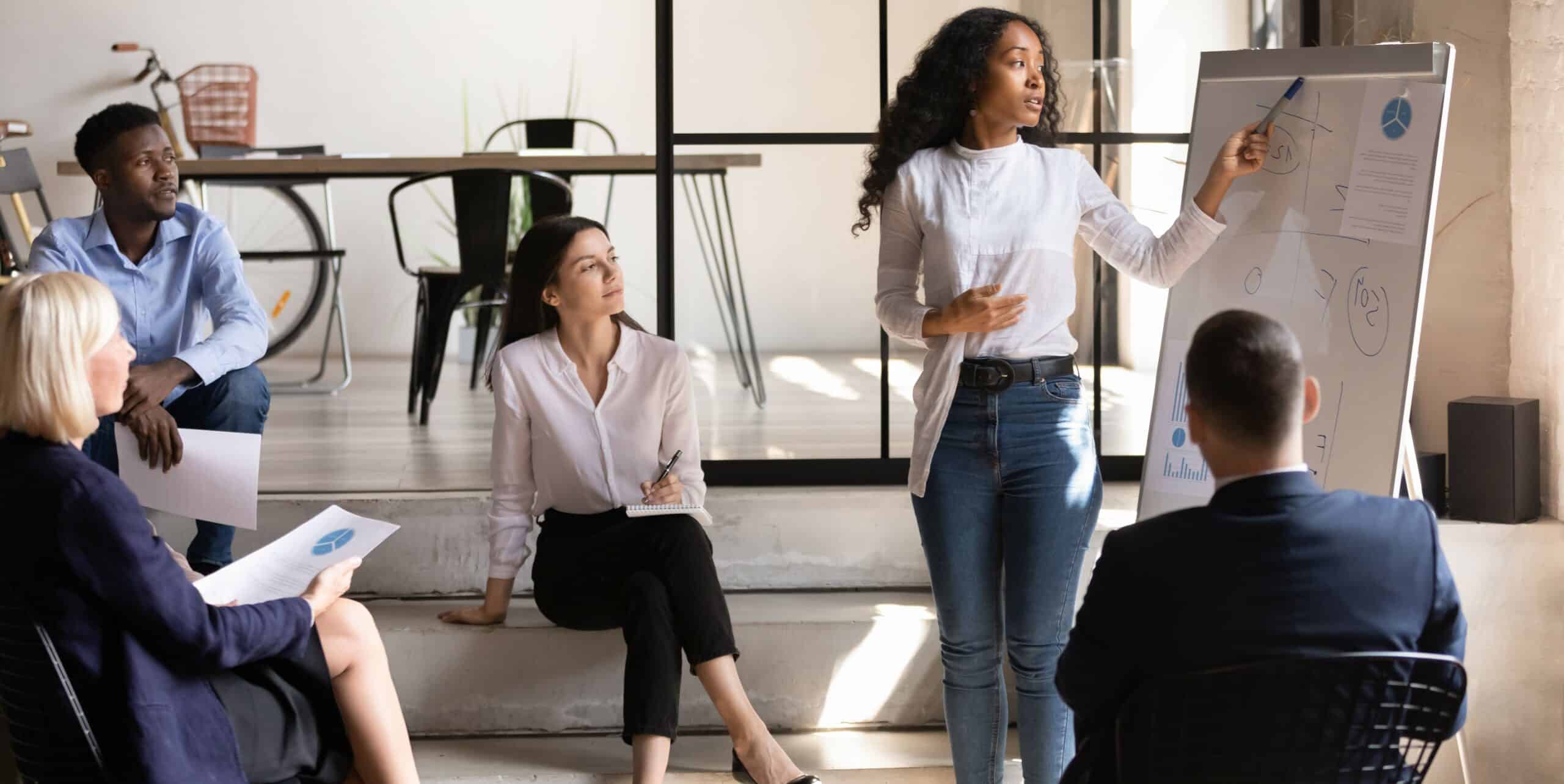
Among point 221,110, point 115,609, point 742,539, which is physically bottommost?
point 742,539

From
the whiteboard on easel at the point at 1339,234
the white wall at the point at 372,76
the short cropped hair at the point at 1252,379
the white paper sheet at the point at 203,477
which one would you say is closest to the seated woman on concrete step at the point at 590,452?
the white paper sheet at the point at 203,477

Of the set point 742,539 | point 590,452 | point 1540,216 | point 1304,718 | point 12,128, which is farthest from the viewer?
point 12,128

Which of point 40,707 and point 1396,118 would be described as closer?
point 40,707

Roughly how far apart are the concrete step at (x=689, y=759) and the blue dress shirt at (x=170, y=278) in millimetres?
905

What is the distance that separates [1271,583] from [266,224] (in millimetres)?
6299

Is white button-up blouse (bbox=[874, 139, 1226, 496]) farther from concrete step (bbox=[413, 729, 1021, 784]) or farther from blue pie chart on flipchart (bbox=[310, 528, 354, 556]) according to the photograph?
blue pie chart on flipchart (bbox=[310, 528, 354, 556])

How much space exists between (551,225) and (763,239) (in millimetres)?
775

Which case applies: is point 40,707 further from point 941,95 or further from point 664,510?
point 941,95

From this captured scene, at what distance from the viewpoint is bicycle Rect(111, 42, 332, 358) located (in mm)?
6297

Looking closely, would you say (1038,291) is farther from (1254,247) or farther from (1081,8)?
(1081,8)

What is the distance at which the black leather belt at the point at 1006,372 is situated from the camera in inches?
75.2

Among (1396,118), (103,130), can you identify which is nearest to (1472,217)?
(1396,118)

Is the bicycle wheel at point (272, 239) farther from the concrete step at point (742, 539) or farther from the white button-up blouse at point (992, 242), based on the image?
the white button-up blouse at point (992, 242)

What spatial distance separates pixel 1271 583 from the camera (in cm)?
117
